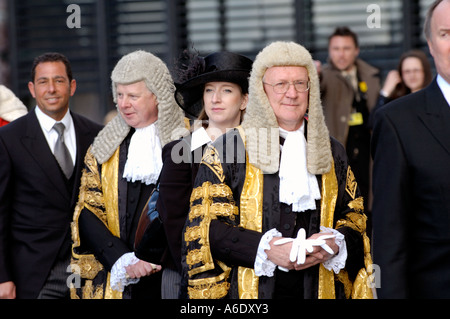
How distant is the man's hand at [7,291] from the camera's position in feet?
16.7

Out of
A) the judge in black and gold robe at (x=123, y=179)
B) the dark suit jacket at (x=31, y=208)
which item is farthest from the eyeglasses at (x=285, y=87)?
the dark suit jacket at (x=31, y=208)

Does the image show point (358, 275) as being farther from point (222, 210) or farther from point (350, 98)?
point (350, 98)

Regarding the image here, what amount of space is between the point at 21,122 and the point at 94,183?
2.76 ft

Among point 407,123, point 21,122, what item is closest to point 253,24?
point 21,122

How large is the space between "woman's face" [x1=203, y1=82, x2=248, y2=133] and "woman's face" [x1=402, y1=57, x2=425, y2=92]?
282 centimetres

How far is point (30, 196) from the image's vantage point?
5.18 meters

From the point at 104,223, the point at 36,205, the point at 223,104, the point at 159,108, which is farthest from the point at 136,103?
the point at 36,205

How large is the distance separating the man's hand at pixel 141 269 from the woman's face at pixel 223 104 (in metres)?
0.82

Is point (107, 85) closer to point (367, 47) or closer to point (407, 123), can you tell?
point (367, 47)

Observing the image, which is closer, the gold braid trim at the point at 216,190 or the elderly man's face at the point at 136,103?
the gold braid trim at the point at 216,190

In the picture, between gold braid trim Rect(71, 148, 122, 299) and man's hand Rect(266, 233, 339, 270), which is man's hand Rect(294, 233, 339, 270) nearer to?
man's hand Rect(266, 233, 339, 270)

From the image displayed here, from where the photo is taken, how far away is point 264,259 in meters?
3.66

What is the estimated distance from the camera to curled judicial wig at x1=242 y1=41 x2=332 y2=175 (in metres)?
3.81

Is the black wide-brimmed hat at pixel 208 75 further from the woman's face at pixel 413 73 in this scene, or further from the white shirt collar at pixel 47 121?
the woman's face at pixel 413 73
